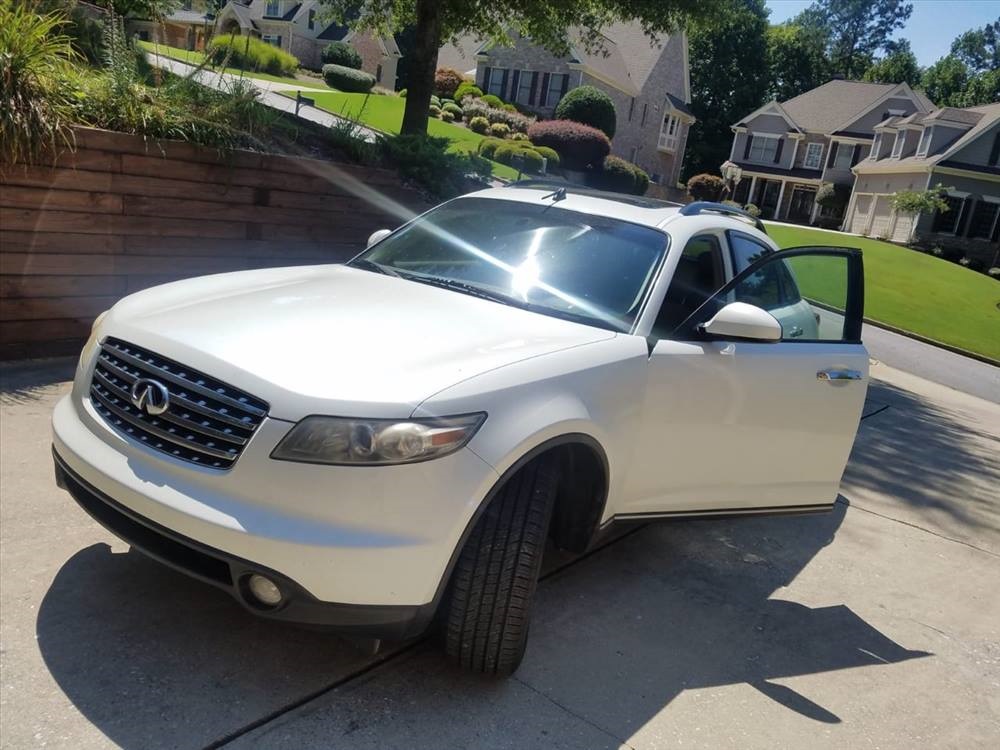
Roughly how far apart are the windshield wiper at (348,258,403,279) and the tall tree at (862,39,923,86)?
8412 centimetres

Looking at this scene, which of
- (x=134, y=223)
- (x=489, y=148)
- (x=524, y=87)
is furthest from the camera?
(x=524, y=87)

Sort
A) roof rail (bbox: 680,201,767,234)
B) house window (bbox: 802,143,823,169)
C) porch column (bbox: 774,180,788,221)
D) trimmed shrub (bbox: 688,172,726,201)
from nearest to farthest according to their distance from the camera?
roof rail (bbox: 680,201,767,234), trimmed shrub (bbox: 688,172,726,201), house window (bbox: 802,143,823,169), porch column (bbox: 774,180,788,221)

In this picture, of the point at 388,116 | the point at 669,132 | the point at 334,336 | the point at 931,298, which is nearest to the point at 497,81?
the point at 669,132

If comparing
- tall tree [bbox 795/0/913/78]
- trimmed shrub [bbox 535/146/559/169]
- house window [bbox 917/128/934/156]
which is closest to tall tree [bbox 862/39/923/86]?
tall tree [bbox 795/0/913/78]

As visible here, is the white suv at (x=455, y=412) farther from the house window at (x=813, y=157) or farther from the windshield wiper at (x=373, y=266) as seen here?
the house window at (x=813, y=157)

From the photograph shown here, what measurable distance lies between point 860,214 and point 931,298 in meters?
29.3

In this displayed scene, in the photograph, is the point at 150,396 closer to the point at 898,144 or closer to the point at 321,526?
the point at 321,526

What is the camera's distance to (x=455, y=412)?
2625 millimetres

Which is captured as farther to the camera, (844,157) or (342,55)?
(844,157)

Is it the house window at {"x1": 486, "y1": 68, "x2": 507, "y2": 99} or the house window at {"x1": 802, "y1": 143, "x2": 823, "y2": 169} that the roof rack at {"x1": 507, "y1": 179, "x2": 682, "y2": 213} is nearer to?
the house window at {"x1": 486, "y1": 68, "x2": 507, "y2": 99}

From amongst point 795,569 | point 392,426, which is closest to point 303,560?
point 392,426

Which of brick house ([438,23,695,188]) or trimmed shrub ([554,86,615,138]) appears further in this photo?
brick house ([438,23,695,188])

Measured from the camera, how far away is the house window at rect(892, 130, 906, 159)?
1896 inches

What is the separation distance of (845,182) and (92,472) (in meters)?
60.2
